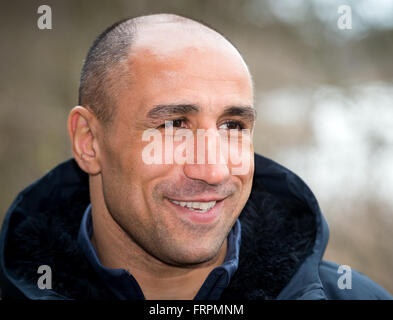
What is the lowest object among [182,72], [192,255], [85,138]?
[192,255]

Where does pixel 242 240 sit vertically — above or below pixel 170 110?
below

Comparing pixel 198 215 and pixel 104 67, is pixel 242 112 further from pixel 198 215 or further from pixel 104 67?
pixel 104 67

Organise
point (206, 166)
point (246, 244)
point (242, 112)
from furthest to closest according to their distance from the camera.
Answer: point (246, 244) → point (242, 112) → point (206, 166)

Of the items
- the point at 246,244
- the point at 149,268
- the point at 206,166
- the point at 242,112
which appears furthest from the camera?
the point at 246,244

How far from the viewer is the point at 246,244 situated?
197 cm

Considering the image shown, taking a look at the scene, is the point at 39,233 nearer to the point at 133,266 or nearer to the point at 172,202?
the point at 133,266

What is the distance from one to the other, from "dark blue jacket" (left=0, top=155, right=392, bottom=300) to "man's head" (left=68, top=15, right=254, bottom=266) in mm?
246

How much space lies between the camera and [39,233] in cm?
193

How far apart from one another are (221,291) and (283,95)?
7.31 metres

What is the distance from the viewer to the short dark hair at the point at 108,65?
1804 millimetres

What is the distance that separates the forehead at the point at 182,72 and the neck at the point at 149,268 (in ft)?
1.95

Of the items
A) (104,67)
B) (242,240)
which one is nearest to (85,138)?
(104,67)

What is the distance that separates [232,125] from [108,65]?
23.9 inches
